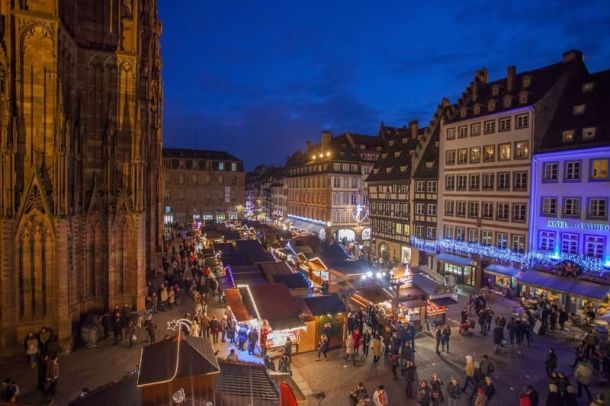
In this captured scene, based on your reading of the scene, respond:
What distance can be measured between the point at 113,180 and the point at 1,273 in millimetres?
6311

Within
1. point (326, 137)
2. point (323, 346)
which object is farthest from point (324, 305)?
point (326, 137)

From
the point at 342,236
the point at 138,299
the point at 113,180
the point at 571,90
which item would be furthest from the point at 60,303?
the point at 342,236

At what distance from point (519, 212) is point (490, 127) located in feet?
23.3

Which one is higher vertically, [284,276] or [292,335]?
[284,276]

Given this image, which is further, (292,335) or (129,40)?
(129,40)

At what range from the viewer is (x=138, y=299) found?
66.7 ft

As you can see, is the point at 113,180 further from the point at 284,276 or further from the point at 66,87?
the point at 284,276

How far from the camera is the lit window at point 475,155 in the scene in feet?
101

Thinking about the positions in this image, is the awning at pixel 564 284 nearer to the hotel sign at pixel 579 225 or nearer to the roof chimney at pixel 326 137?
the hotel sign at pixel 579 225

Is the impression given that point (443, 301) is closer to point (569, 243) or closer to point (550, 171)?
point (569, 243)

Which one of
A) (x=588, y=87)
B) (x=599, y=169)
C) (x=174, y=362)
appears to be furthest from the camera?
(x=588, y=87)

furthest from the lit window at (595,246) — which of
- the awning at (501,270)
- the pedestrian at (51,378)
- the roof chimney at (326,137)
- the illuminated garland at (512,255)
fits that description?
the roof chimney at (326,137)

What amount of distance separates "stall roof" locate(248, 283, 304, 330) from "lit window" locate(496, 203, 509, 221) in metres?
18.9

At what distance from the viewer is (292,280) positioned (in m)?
21.7
